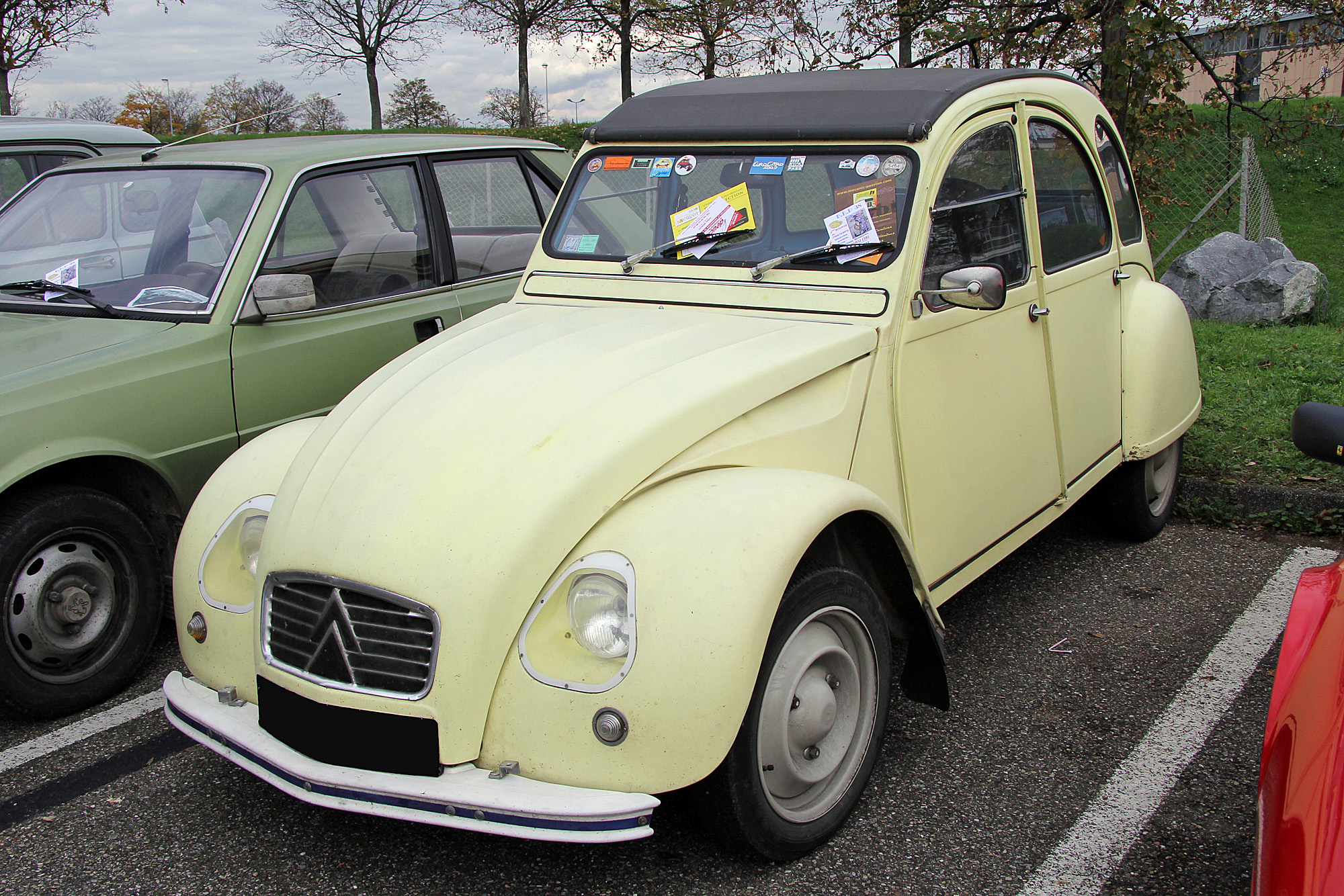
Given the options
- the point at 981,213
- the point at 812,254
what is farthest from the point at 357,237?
the point at 981,213

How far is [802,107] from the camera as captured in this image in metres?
3.62

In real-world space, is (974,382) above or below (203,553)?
above

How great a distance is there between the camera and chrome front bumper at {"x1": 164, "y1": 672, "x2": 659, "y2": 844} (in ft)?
7.41

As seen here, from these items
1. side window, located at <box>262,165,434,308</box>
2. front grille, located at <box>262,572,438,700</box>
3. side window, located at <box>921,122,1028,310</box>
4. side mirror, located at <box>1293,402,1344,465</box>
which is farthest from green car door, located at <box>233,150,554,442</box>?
side mirror, located at <box>1293,402,1344,465</box>

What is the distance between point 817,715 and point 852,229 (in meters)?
1.52

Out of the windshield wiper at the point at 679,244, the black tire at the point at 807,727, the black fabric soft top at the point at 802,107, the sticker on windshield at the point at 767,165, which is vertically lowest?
the black tire at the point at 807,727

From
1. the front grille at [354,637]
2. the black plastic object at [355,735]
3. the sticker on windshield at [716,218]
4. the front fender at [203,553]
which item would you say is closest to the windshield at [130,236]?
the front fender at [203,553]

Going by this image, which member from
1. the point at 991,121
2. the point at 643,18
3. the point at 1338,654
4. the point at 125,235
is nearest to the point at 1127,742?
the point at 1338,654

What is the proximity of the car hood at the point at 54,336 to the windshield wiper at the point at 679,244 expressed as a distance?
5.92 ft

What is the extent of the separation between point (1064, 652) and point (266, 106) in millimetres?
42592

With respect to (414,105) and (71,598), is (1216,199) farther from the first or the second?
(414,105)

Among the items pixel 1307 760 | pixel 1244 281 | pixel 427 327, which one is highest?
pixel 427 327

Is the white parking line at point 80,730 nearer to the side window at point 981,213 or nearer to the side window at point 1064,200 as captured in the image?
the side window at point 981,213

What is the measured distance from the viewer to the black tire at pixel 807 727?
8.23ft
